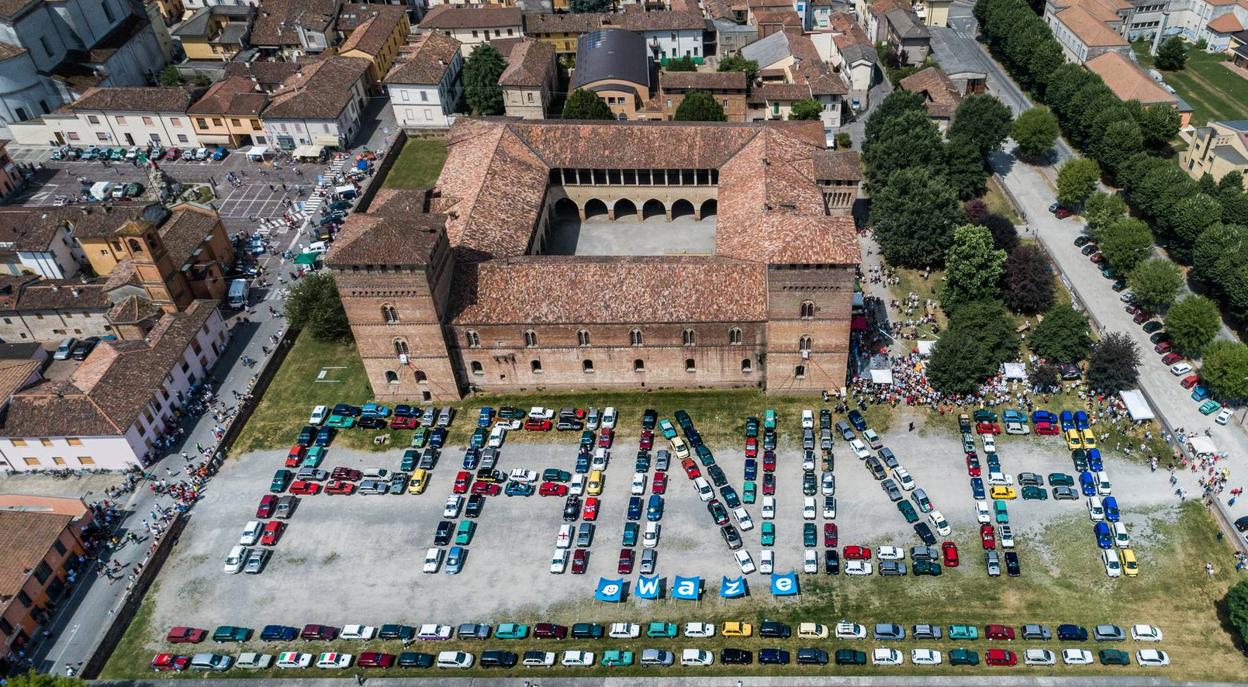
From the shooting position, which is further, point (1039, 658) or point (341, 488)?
point (341, 488)

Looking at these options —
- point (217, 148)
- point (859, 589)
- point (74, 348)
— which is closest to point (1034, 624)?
point (859, 589)

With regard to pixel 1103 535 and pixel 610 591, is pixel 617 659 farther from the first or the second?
pixel 1103 535

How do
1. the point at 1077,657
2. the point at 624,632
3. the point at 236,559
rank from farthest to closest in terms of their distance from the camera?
the point at 236,559 < the point at 624,632 < the point at 1077,657

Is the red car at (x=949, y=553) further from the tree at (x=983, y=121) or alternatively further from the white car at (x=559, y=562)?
A: the tree at (x=983, y=121)

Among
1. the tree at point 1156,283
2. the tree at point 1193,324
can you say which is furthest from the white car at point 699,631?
the tree at point 1156,283

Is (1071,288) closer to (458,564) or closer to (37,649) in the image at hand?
(458,564)

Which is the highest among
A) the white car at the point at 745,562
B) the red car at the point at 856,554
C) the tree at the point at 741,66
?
the tree at the point at 741,66

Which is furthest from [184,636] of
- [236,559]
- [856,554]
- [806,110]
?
[806,110]
